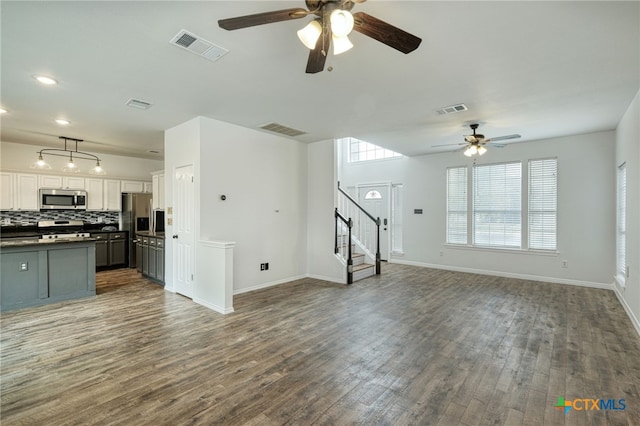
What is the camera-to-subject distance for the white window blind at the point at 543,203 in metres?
6.03

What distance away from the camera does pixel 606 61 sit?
2898mm

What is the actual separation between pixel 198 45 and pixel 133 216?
612 centimetres

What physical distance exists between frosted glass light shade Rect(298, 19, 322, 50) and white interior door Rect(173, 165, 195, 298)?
3.58 meters

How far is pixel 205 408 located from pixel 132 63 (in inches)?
125

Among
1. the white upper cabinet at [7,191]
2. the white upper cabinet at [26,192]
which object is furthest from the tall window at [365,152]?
the white upper cabinet at [7,191]

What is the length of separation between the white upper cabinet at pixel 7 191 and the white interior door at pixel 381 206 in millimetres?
7990

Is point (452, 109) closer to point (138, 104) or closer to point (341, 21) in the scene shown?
point (341, 21)

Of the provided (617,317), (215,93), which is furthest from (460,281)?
(215,93)

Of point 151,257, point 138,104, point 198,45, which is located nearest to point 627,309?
point 198,45

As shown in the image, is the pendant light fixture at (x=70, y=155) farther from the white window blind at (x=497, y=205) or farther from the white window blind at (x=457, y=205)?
the white window blind at (x=497, y=205)

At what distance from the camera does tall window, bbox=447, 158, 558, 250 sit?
611cm

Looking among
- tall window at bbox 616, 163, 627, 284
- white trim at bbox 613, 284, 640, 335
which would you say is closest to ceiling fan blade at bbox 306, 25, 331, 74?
white trim at bbox 613, 284, 640, 335

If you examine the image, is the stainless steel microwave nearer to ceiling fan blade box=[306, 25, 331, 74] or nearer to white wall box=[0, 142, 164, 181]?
white wall box=[0, 142, 164, 181]

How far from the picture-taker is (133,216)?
24.2ft
